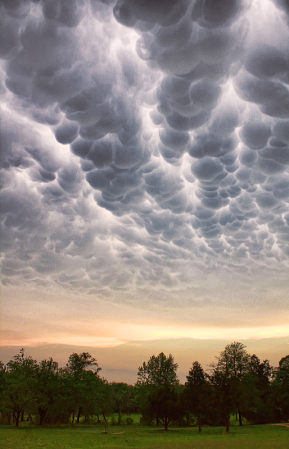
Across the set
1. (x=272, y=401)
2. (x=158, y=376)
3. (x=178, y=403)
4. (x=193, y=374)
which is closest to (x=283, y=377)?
(x=272, y=401)

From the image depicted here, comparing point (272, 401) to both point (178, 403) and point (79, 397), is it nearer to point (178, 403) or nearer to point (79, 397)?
point (178, 403)

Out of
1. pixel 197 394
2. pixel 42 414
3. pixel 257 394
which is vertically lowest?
pixel 42 414

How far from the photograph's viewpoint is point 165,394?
7019cm

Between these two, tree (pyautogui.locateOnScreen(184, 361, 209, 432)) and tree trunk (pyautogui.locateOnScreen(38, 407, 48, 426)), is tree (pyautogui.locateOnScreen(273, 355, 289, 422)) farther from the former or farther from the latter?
tree trunk (pyautogui.locateOnScreen(38, 407, 48, 426))

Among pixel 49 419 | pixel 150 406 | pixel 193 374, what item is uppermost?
pixel 193 374

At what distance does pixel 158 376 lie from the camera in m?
121

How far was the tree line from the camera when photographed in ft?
212

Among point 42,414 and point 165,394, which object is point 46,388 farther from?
point 165,394

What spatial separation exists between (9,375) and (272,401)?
Result: 2711 inches

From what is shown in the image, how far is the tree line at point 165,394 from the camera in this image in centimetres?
6456

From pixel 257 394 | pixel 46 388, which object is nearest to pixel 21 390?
pixel 46 388

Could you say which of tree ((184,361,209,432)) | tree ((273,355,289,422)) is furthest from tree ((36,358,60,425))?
tree ((273,355,289,422))

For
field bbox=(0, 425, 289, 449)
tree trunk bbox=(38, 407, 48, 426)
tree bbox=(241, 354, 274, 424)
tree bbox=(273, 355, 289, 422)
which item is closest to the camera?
field bbox=(0, 425, 289, 449)

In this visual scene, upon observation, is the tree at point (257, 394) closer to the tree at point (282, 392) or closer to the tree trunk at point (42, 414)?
the tree at point (282, 392)
